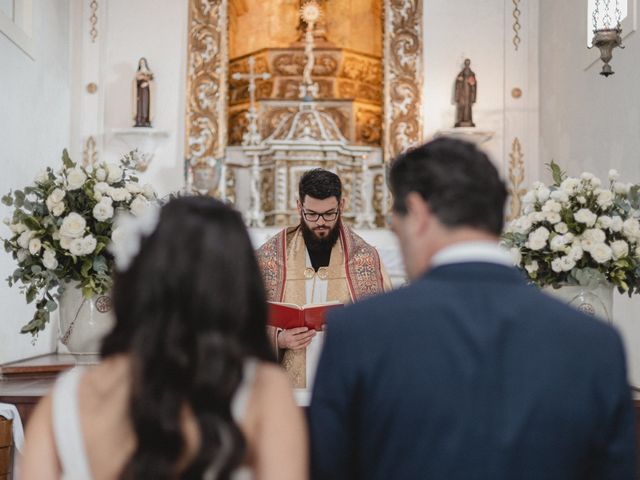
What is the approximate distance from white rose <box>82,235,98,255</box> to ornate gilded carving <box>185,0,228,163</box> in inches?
242

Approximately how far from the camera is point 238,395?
167 centimetres

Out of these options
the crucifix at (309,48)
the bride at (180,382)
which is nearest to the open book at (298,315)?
the bride at (180,382)

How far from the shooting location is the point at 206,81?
10.1 m

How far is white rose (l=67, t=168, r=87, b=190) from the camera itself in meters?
4.06

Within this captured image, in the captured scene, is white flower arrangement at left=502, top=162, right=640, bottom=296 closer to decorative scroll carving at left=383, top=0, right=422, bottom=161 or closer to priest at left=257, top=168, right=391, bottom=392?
priest at left=257, top=168, right=391, bottom=392

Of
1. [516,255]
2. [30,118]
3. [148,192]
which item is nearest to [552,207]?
[516,255]

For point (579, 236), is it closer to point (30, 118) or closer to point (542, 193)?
point (542, 193)

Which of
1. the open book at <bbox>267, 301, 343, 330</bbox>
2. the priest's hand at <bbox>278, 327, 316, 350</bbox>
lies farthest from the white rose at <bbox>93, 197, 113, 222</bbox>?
the priest's hand at <bbox>278, 327, 316, 350</bbox>

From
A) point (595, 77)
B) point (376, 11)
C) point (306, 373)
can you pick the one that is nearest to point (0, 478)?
A: point (306, 373)

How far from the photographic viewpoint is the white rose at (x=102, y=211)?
4016 mm

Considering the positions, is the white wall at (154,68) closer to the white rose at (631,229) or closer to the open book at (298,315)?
the open book at (298,315)

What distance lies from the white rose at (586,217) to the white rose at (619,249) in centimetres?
14

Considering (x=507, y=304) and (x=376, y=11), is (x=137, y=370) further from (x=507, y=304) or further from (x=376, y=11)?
(x=376, y=11)

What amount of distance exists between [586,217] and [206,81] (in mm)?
6747
